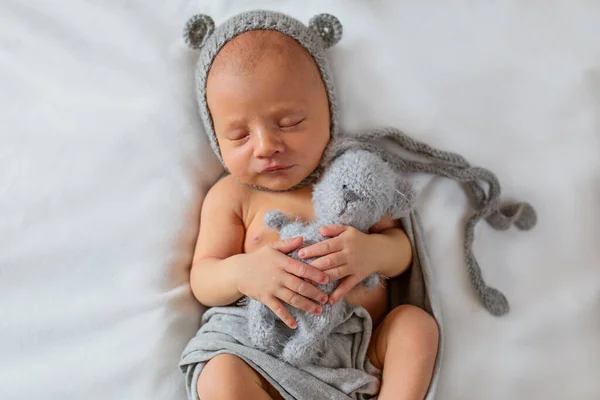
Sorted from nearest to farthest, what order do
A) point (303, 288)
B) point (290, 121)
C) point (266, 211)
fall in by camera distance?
point (303, 288)
point (290, 121)
point (266, 211)

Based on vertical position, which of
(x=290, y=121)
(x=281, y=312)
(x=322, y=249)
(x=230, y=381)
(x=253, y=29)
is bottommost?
(x=230, y=381)

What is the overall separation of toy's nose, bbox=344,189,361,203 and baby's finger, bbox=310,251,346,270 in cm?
9

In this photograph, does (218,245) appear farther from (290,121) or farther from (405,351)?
(405,351)

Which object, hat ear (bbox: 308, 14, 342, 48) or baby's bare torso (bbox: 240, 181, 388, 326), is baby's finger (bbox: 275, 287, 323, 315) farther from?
hat ear (bbox: 308, 14, 342, 48)

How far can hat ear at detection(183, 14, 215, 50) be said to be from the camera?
1179mm

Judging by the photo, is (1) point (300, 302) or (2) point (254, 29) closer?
(1) point (300, 302)

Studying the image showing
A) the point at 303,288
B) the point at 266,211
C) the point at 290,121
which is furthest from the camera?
the point at 266,211

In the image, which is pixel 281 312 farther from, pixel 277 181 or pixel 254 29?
pixel 254 29

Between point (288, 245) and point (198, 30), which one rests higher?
point (198, 30)

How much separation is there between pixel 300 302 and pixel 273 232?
21cm

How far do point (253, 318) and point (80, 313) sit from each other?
1.08ft

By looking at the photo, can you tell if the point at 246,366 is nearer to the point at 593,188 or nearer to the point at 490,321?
the point at 490,321

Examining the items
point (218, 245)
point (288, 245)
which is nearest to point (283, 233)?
point (288, 245)

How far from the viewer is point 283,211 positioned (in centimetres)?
117
